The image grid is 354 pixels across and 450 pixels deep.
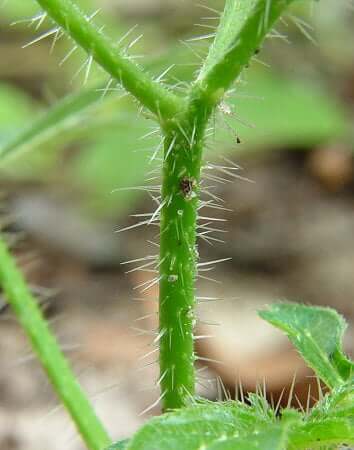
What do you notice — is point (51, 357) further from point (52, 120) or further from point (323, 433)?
point (323, 433)

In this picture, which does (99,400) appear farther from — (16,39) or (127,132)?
(16,39)

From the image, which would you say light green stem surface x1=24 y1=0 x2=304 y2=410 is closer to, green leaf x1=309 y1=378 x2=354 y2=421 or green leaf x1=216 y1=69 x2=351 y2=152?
green leaf x1=309 y1=378 x2=354 y2=421

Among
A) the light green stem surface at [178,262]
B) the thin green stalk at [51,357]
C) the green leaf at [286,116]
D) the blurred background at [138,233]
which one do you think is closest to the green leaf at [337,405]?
the light green stem surface at [178,262]

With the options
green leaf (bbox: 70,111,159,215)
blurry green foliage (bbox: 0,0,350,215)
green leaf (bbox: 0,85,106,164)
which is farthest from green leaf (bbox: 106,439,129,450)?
green leaf (bbox: 70,111,159,215)

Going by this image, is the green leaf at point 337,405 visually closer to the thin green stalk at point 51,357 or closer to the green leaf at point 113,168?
the thin green stalk at point 51,357

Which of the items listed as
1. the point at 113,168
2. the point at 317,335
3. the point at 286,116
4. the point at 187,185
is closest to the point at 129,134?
the point at 113,168

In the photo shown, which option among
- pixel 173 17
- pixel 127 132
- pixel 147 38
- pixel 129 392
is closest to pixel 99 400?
pixel 129 392
